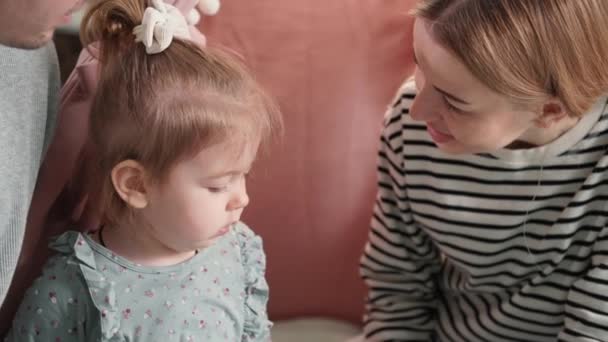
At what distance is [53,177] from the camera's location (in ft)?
3.06

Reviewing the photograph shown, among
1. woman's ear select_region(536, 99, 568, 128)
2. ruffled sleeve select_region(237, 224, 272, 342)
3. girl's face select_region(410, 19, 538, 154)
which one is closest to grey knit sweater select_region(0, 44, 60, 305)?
ruffled sleeve select_region(237, 224, 272, 342)

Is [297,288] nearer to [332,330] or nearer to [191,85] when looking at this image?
[332,330]

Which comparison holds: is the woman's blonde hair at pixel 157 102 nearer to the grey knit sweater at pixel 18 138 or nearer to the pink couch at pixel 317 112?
the grey knit sweater at pixel 18 138

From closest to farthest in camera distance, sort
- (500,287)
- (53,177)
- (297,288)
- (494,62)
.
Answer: (494,62) < (53,177) < (500,287) < (297,288)

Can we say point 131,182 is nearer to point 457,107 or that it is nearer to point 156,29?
point 156,29

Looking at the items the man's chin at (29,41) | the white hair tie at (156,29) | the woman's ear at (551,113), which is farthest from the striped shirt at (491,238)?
the man's chin at (29,41)

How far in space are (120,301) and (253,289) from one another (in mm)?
183

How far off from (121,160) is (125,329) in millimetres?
176

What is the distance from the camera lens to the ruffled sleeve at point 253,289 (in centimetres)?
94

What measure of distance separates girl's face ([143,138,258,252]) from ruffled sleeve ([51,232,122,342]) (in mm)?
72

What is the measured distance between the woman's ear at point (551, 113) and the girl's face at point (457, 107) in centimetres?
1

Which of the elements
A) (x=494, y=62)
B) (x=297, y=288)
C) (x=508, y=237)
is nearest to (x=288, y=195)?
(x=297, y=288)

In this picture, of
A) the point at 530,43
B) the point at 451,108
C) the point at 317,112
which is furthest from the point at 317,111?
the point at 530,43

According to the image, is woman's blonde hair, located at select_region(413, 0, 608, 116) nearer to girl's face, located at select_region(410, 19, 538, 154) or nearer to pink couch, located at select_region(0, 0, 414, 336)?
girl's face, located at select_region(410, 19, 538, 154)
